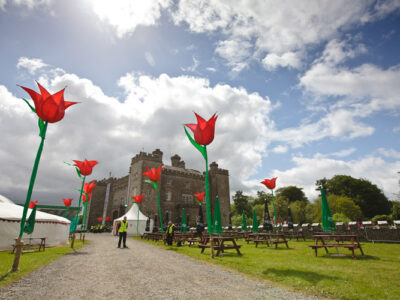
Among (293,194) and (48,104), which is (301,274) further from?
(293,194)

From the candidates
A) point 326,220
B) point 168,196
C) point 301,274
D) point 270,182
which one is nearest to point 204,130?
point 301,274

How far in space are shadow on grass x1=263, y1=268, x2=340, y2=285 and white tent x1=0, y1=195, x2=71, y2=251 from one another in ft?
43.4

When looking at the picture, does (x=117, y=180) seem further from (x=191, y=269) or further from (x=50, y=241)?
(x=191, y=269)

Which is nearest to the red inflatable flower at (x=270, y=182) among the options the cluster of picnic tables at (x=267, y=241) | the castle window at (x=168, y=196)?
the cluster of picnic tables at (x=267, y=241)

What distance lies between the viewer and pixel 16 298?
3.53 m

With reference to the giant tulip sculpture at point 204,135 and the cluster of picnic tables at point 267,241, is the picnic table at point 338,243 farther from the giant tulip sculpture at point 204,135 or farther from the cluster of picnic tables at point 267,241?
the giant tulip sculpture at point 204,135

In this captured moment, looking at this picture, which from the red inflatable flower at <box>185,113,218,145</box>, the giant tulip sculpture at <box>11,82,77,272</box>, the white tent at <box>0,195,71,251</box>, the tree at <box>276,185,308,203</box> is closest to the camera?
the giant tulip sculpture at <box>11,82,77,272</box>

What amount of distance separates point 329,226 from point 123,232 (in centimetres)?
996

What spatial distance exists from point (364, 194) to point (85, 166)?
45.3 m

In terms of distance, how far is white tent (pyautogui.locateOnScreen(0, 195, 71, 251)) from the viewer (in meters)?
11.2

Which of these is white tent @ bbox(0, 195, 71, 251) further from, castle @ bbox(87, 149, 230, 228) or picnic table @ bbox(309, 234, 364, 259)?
castle @ bbox(87, 149, 230, 228)

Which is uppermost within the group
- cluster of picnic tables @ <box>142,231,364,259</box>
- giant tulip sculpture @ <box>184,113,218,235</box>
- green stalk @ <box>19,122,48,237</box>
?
giant tulip sculpture @ <box>184,113,218,235</box>

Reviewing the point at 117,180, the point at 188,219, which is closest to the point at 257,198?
the point at 188,219

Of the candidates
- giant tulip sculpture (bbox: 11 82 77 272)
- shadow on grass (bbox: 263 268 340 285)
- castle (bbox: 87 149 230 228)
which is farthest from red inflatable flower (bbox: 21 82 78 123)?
castle (bbox: 87 149 230 228)
